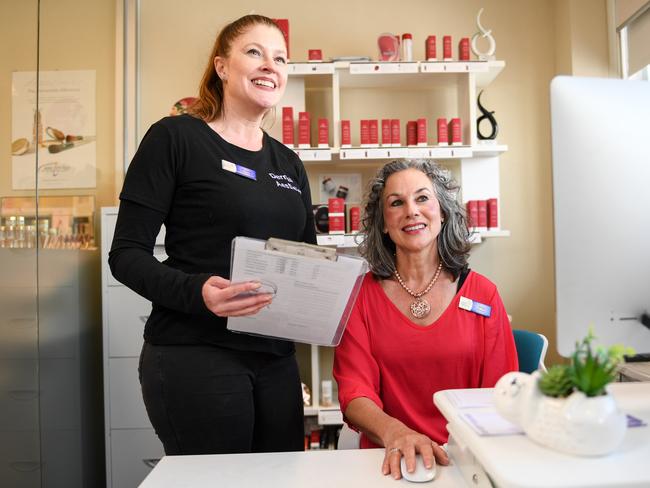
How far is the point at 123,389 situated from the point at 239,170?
2053 mm

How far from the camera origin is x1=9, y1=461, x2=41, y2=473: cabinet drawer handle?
6.47 feet

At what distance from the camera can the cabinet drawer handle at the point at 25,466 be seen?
197cm

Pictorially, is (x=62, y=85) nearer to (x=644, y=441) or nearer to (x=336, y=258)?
(x=336, y=258)

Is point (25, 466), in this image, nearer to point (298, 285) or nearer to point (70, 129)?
point (298, 285)

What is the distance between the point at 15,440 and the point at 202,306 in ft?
4.32

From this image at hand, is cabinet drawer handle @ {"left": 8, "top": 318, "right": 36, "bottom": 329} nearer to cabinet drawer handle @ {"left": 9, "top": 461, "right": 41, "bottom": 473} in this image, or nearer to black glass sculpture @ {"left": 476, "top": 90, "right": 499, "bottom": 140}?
cabinet drawer handle @ {"left": 9, "top": 461, "right": 41, "bottom": 473}

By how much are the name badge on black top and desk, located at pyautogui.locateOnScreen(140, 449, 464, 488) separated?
62 cm

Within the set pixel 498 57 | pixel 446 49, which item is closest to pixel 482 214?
pixel 446 49

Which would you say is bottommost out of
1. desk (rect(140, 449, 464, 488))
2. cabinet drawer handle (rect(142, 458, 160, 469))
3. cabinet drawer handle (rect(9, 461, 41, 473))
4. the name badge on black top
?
cabinet drawer handle (rect(142, 458, 160, 469))

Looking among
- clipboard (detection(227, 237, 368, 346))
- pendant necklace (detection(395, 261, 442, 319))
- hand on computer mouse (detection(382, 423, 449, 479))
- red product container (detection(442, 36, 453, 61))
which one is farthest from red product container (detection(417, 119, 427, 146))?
hand on computer mouse (detection(382, 423, 449, 479))

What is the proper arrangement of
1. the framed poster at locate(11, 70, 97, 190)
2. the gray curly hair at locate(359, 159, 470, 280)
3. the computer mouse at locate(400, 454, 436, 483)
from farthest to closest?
the framed poster at locate(11, 70, 97, 190), the gray curly hair at locate(359, 159, 470, 280), the computer mouse at locate(400, 454, 436, 483)

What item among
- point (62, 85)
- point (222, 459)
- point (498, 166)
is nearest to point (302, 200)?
point (222, 459)

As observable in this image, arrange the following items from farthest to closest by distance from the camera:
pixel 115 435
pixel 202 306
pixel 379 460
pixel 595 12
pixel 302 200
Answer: pixel 595 12, pixel 115 435, pixel 302 200, pixel 202 306, pixel 379 460

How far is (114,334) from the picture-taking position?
293cm
